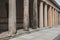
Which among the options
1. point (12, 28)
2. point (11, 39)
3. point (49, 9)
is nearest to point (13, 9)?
point (12, 28)

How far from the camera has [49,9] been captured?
129ft

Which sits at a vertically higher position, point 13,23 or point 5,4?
point 5,4

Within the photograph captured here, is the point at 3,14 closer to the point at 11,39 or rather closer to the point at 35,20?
the point at 35,20

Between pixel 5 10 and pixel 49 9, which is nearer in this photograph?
pixel 5 10

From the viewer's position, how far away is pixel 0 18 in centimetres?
2564

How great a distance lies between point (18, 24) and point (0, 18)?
326 cm

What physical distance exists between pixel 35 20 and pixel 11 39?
34.6 ft

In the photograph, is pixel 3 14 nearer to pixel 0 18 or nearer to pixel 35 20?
pixel 0 18

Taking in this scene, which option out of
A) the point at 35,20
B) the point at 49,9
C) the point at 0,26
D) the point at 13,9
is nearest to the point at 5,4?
the point at 0,26

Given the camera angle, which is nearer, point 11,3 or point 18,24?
point 11,3

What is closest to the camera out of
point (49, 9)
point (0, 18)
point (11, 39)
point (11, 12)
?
point (11, 39)

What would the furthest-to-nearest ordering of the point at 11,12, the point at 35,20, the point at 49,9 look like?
1. the point at 49,9
2. the point at 35,20
3. the point at 11,12

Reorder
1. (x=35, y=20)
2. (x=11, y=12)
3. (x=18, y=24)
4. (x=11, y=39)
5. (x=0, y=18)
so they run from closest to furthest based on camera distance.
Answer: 1. (x=11, y=39)
2. (x=11, y=12)
3. (x=35, y=20)
4. (x=0, y=18)
5. (x=18, y=24)

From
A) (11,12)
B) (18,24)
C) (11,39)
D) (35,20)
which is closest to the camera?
(11,39)
